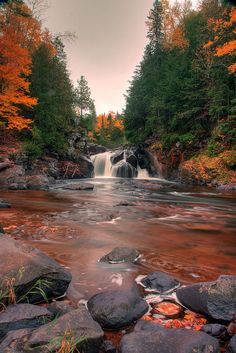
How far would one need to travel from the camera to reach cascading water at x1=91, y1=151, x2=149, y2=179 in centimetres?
2766

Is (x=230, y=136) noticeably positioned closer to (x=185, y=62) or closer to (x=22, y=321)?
(x=185, y=62)

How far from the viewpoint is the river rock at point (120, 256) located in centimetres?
405

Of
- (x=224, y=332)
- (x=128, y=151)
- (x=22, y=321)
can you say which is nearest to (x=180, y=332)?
(x=224, y=332)

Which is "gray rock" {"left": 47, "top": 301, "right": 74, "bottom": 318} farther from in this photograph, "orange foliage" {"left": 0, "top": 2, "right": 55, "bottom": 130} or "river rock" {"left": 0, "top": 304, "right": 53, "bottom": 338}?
"orange foliage" {"left": 0, "top": 2, "right": 55, "bottom": 130}

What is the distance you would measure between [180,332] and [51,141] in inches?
812

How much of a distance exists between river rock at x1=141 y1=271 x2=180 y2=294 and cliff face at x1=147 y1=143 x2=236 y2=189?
14.4 meters

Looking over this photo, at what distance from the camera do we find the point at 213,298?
107 inches

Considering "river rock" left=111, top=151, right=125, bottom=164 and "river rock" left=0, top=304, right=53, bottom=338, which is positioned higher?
"river rock" left=111, top=151, right=125, bottom=164

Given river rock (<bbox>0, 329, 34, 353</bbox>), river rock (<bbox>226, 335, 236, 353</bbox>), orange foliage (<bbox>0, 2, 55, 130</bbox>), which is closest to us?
river rock (<bbox>0, 329, 34, 353</bbox>)

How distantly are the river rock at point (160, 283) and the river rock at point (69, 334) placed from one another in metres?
1.18

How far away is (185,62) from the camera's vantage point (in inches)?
1043

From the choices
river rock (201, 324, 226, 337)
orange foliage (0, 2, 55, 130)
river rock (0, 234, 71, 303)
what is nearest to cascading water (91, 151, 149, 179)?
orange foliage (0, 2, 55, 130)

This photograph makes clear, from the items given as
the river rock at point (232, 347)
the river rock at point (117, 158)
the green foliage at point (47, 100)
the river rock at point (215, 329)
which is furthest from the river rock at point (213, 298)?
the river rock at point (117, 158)

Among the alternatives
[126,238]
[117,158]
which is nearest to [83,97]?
[117,158]
